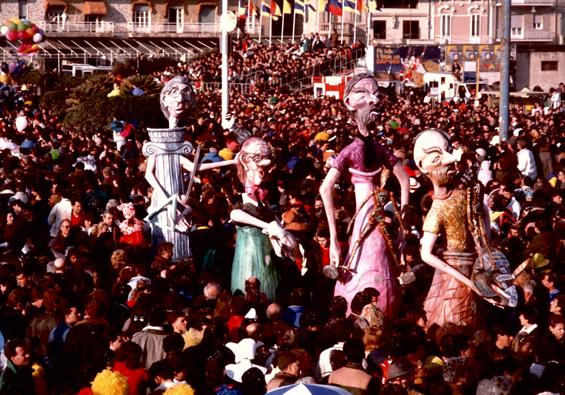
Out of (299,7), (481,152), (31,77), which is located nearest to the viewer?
(481,152)

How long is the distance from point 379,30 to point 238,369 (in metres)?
64.7

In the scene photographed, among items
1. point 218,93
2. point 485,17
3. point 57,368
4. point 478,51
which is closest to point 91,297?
point 57,368

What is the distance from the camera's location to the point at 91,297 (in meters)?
11.1

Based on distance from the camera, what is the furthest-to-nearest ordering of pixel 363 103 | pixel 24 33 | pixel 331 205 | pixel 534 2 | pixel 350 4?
pixel 534 2 → pixel 350 4 → pixel 24 33 → pixel 363 103 → pixel 331 205

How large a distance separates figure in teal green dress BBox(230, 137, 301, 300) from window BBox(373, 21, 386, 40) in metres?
61.1

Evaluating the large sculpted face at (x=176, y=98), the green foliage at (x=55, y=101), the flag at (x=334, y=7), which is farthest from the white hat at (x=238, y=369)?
the flag at (x=334, y=7)

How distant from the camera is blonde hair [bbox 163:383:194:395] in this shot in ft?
28.6

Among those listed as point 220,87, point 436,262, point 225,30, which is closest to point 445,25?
point 220,87

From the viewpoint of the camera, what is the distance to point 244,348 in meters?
10.1

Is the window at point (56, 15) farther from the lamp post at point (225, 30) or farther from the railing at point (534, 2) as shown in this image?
the lamp post at point (225, 30)

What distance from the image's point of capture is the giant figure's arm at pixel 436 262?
11153 mm

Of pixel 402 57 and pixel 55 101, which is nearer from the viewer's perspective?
pixel 55 101

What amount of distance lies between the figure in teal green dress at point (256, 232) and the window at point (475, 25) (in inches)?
2372

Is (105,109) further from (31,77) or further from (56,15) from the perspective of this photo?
(56,15)
